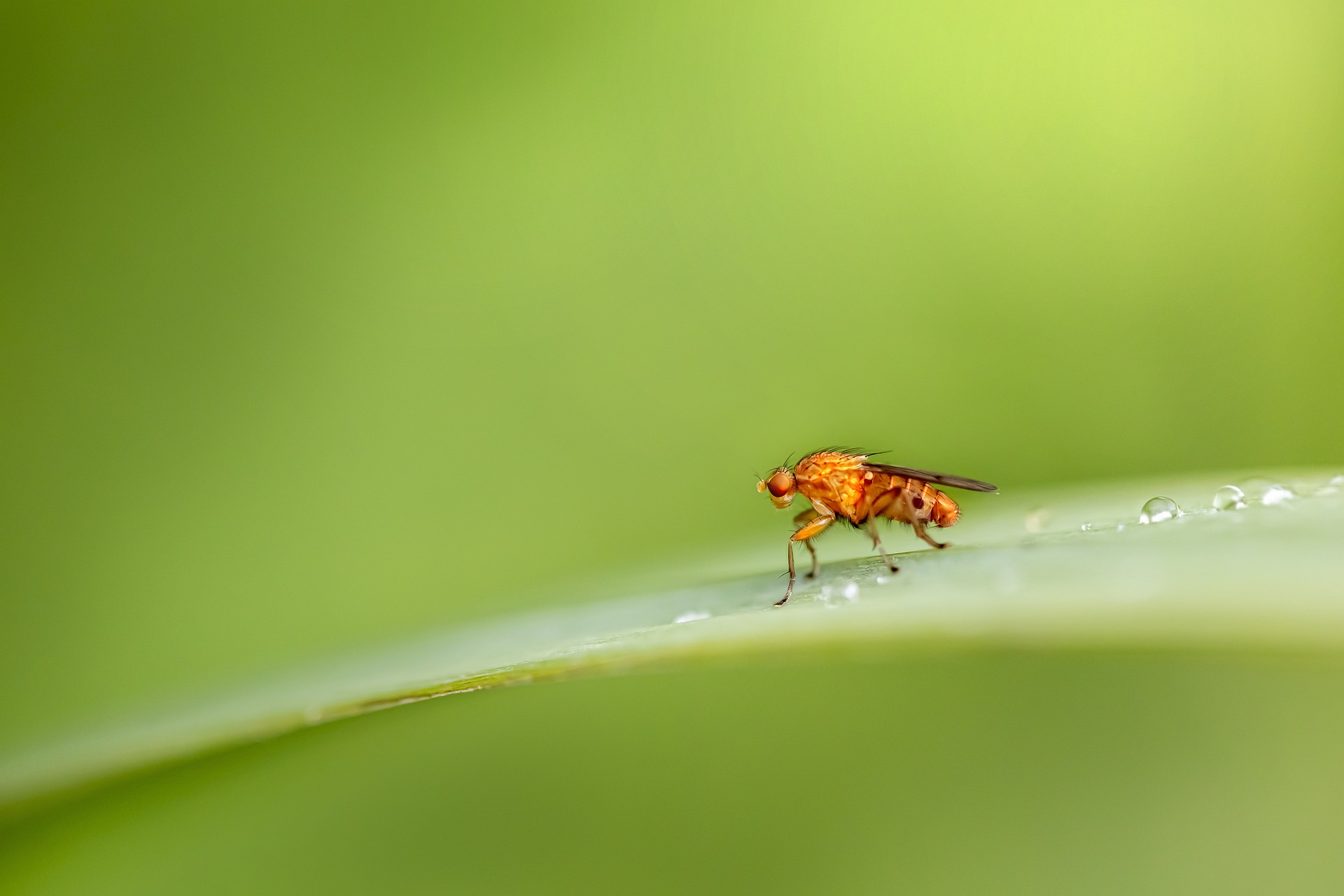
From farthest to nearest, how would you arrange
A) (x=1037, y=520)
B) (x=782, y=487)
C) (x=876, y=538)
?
(x=782, y=487)
(x=876, y=538)
(x=1037, y=520)

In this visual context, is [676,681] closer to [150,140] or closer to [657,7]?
[657,7]

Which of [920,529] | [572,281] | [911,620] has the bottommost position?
[920,529]

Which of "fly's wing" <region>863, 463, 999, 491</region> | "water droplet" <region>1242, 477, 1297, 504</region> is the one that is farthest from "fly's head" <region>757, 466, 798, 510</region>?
"water droplet" <region>1242, 477, 1297, 504</region>

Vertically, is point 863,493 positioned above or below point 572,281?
below

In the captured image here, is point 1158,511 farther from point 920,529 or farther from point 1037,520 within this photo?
point 920,529

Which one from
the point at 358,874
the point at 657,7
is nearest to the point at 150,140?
the point at 657,7

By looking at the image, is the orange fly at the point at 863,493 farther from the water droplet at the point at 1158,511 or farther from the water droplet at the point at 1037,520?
the water droplet at the point at 1158,511

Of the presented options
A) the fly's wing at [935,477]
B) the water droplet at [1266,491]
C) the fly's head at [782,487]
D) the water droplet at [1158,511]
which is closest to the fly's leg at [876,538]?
the fly's wing at [935,477]

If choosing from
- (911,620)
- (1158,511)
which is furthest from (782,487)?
(911,620)
